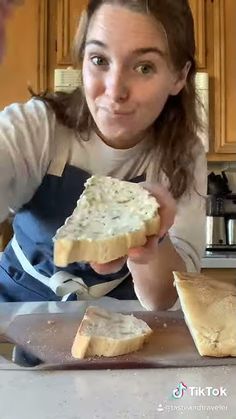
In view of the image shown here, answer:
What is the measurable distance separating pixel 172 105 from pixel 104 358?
562mm

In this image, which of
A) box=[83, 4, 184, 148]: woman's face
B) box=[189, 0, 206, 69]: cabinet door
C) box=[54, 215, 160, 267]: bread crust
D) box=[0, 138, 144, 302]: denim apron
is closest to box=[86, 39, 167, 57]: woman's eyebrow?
box=[83, 4, 184, 148]: woman's face

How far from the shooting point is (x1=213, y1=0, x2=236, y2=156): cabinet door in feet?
7.30

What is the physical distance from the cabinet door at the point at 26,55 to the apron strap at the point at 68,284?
4.40 ft

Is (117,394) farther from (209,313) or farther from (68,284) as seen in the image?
(68,284)

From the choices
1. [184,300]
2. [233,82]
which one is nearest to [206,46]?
[233,82]

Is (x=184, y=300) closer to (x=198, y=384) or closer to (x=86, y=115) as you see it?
(x=198, y=384)

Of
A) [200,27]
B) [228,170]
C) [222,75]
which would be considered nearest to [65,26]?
[200,27]

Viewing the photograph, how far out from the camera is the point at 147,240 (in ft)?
2.29

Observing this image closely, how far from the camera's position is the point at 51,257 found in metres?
0.96

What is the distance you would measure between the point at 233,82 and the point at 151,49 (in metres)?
1.43

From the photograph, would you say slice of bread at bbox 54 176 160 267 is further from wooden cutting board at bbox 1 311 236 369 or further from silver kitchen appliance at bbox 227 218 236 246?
silver kitchen appliance at bbox 227 218 236 246

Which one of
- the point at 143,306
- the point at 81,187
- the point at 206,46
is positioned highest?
the point at 206,46

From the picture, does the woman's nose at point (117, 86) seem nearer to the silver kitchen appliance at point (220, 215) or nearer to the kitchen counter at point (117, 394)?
the kitchen counter at point (117, 394)

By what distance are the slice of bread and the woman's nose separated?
0.44 ft
